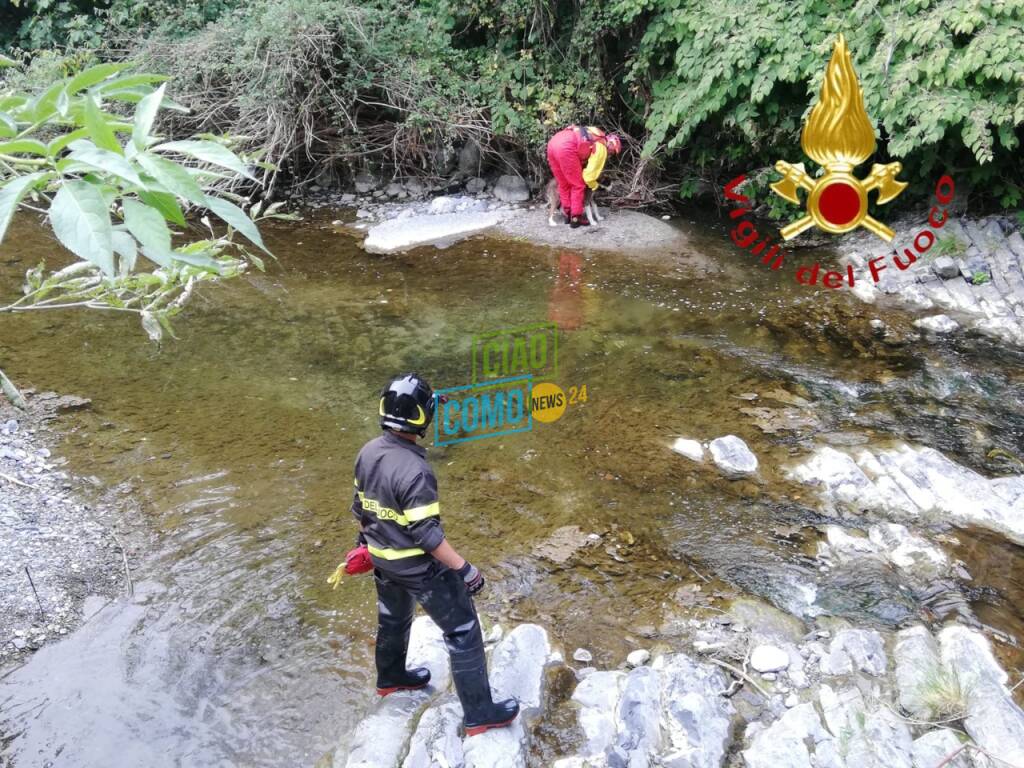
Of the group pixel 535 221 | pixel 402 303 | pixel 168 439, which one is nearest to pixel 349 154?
pixel 535 221

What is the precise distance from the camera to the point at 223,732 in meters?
3.32

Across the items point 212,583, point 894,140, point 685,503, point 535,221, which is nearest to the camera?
point 212,583

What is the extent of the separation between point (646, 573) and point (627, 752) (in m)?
1.29

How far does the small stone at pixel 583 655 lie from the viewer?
12.0 feet

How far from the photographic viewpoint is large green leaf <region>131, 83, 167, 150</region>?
1.34 metres

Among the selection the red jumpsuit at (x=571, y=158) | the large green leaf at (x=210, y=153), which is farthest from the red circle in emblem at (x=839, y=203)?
the large green leaf at (x=210, y=153)

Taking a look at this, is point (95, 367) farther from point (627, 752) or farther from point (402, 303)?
point (627, 752)

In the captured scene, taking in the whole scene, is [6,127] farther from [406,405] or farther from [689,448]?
[689,448]

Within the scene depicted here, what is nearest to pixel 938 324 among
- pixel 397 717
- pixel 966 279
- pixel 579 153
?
pixel 966 279

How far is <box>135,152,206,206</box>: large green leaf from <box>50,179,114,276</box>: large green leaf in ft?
0.29

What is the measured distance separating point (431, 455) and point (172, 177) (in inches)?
161

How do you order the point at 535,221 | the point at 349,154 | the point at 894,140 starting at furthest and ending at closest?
the point at 349,154
the point at 535,221
the point at 894,140

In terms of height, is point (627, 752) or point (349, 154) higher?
point (349, 154)

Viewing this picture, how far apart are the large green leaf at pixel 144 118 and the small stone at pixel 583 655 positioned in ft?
9.83
